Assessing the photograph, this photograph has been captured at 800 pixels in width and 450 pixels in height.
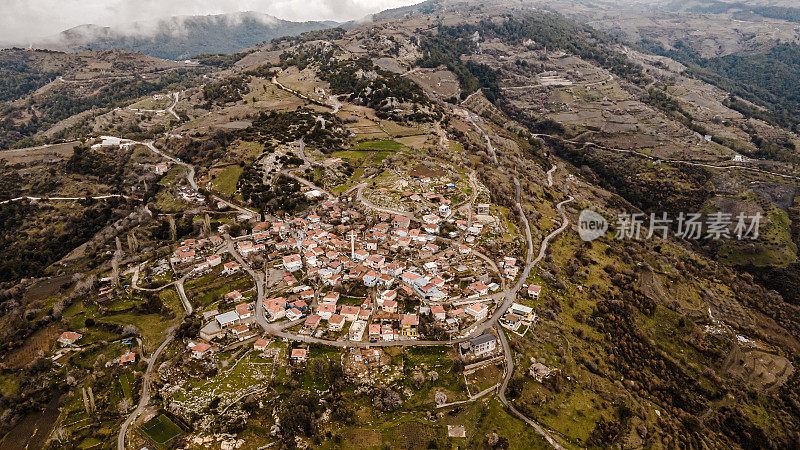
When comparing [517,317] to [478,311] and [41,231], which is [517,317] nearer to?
[478,311]

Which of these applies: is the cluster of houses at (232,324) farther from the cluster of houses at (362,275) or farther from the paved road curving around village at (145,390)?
the paved road curving around village at (145,390)

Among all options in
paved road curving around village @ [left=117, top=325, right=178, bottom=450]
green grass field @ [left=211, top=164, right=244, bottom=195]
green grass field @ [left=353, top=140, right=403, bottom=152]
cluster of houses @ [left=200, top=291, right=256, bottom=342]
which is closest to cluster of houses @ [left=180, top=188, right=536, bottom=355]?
cluster of houses @ [left=200, top=291, right=256, bottom=342]

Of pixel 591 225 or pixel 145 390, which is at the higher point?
pixel 145 390

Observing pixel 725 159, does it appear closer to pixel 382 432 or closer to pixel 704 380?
pixel 704 380

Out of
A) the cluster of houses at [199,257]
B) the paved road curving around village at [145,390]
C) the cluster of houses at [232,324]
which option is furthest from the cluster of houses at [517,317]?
the paved road curving around village at [145,390]

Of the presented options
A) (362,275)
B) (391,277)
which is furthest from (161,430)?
(391,277)
